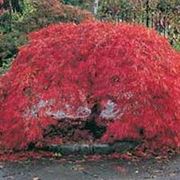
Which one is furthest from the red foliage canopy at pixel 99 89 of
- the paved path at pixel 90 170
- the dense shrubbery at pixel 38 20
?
the dense shrubbery at pixel 38 20

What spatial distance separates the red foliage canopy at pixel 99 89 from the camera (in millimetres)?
6707

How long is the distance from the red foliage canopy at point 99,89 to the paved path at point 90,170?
0.36 m

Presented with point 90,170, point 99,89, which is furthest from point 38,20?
point 90,170

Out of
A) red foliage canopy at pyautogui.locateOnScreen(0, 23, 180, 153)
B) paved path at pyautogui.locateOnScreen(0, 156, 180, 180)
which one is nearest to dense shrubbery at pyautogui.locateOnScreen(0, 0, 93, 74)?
red foliage canopy at pyautogui.locateOnScreen(0, 23, 180, 153)

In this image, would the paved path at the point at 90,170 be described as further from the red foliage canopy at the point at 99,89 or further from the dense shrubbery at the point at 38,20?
the dense shrubbery at the point at 38,20

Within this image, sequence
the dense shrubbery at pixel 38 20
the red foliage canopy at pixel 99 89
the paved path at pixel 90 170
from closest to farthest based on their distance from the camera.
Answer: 1. the paved path at pixel 90 170
2. the red foliage canopy at pixel 99 89
3. the dense shrubbery at pixel 38 20

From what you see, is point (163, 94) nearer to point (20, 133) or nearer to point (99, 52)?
point (99, 52)

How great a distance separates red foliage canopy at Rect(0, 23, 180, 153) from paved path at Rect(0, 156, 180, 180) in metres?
0.36

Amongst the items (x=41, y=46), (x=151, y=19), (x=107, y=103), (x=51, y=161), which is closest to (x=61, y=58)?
(x=41, y=46)

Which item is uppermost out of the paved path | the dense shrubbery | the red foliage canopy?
the dense shrubbery

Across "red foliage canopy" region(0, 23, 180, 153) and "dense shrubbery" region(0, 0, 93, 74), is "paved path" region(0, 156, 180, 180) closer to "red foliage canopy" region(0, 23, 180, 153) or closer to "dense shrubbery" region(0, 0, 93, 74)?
"red foliage canopy" region(0, 23, 180, 153)

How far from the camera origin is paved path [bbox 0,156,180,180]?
616 cm

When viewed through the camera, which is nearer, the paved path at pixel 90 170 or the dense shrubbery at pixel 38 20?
the paved path at pixel 90 170

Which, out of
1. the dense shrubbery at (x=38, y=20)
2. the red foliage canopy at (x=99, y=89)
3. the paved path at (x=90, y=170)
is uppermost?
the dense shrubbery at (x=38, y=20)
